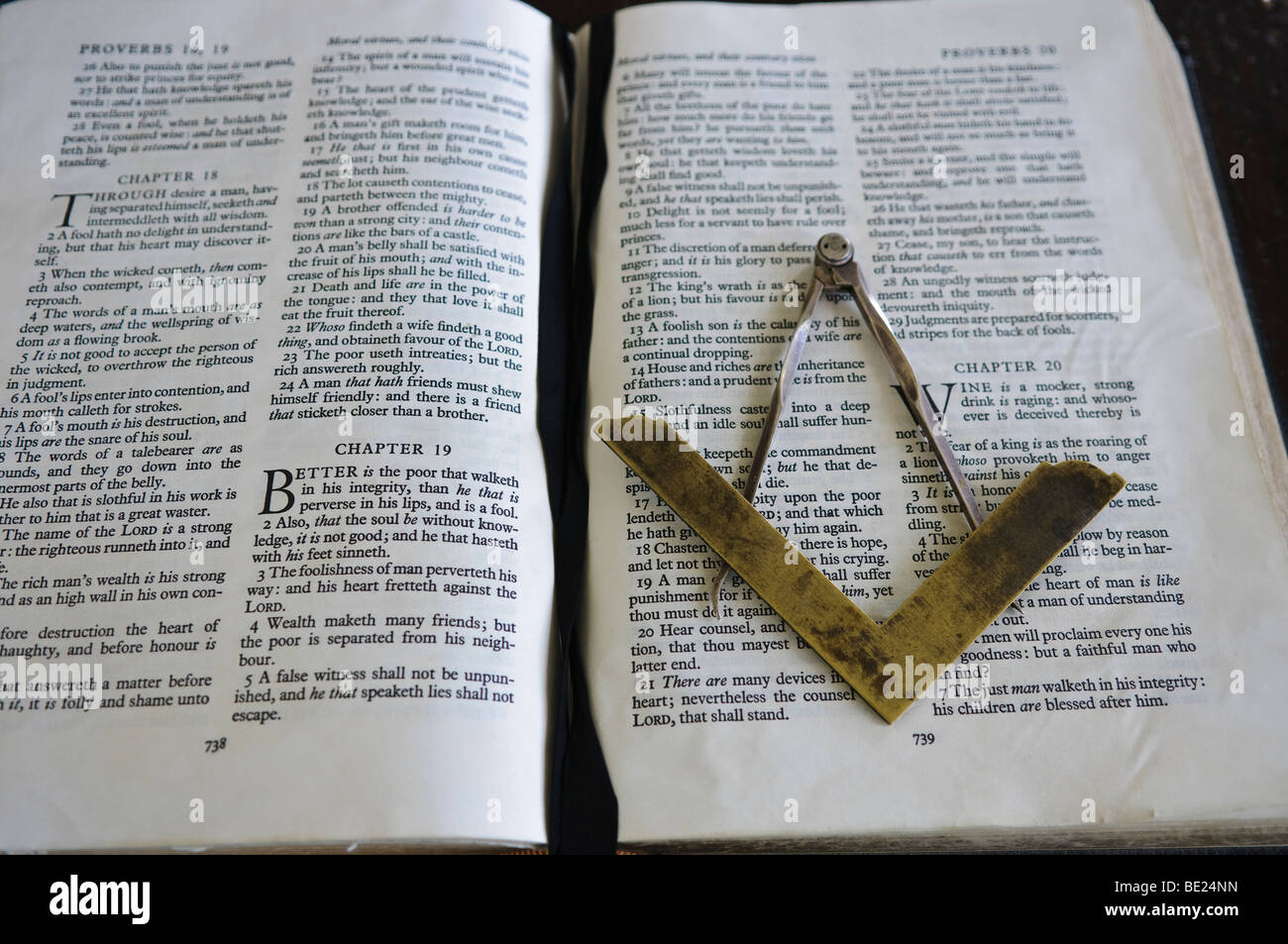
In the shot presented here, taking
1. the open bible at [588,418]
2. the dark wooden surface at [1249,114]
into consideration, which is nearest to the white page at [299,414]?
the open bible at [588,418]

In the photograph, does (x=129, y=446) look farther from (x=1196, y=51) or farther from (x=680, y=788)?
(x=1196, y=51)

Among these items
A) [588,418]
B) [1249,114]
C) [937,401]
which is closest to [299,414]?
[588,418]

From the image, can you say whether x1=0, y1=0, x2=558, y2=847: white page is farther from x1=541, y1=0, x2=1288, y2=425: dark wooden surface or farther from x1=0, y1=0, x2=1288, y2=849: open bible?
x1=541, y1=0, x2=1288, y2=425: dark wooden surface

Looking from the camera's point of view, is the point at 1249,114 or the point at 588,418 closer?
the point at 588,418

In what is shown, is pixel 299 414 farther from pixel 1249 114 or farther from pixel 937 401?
pixel 1249 114

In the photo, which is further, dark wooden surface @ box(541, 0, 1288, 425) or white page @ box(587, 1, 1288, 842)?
dark wooden surface @ box(541, 0, 1288, 425)

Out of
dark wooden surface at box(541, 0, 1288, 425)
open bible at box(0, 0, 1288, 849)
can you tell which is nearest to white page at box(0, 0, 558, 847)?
open bible at box(0, 0, 1288, 849)

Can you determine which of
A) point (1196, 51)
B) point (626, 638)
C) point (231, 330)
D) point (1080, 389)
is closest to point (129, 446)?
point (231, 330)
